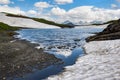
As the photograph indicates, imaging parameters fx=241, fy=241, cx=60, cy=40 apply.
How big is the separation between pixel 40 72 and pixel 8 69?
10.0ft

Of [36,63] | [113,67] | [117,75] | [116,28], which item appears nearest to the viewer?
[117,75]

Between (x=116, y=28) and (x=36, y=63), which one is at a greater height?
(x=116, y=28)

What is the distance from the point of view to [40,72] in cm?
1986

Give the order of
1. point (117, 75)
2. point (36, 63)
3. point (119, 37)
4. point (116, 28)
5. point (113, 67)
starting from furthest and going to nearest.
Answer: point (116, 28) → point (119, 37) → point (36, 63) → point (113, 67) → point (117, 75)

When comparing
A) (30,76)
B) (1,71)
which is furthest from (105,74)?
(1,71)

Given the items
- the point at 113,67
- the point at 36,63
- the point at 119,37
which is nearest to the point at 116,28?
the point at 119,37

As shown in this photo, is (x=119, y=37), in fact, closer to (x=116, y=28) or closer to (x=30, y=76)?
(x=116, y=28)

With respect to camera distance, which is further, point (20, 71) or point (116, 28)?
point (116, 28)

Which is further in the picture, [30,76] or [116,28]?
[116,28]

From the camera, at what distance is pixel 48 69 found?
69.1ft

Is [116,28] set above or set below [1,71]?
above

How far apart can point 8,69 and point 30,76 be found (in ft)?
11.0

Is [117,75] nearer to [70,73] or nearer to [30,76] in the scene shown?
[70,73]

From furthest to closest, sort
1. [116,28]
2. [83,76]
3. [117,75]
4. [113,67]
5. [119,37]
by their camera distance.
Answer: [116,28], [119,37], [113,67], [83,76], [117,75]
